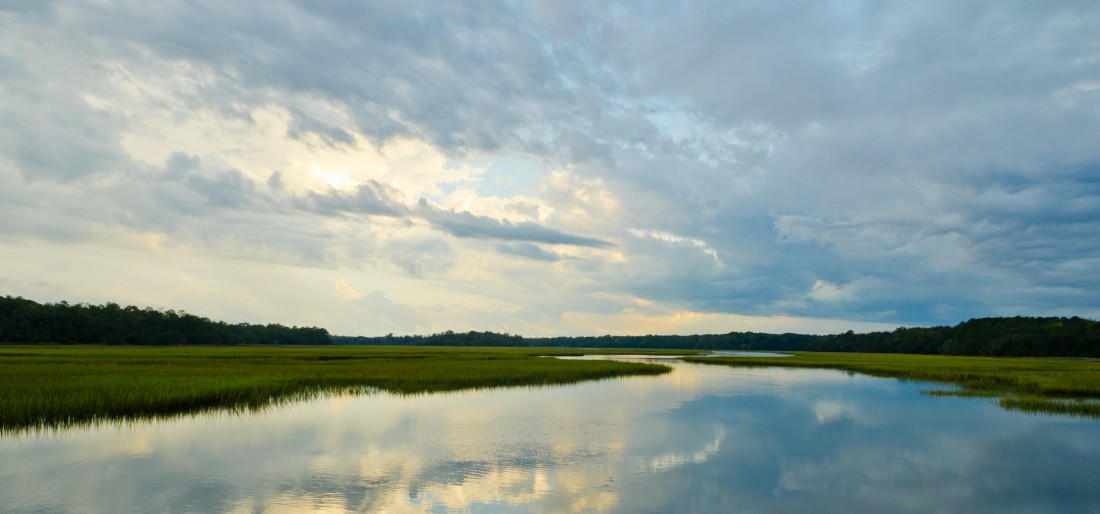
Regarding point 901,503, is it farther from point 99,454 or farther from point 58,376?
point 58,376

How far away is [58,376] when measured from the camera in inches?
1017

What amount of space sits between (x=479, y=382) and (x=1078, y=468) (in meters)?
23.8

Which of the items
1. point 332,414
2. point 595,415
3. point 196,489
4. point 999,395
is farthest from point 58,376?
point 999,395

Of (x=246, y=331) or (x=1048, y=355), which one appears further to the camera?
(x=246, y=331)

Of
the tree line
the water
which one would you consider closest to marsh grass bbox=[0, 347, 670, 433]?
the water

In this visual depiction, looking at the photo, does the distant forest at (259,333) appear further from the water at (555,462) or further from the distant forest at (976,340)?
the water at (555,462)

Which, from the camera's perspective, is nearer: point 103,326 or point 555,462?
point 555,462

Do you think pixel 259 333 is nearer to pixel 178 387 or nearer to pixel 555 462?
pixel 178 387

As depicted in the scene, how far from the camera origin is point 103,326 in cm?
9925

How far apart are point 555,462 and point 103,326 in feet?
372

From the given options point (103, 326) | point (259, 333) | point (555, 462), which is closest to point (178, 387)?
point (555, 462)

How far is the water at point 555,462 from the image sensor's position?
10.4m

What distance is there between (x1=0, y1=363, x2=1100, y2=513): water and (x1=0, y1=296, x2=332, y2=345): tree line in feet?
319

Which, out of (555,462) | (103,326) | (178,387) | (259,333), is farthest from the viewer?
(259,333)
